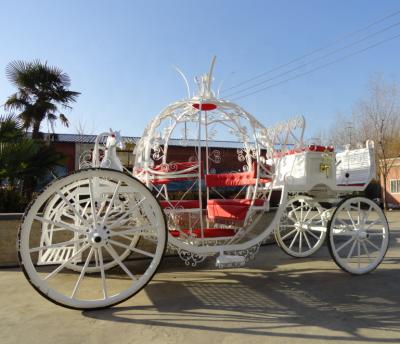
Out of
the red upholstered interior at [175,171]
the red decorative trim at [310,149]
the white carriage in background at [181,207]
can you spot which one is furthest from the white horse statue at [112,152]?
the red decorative trim at [310,149]

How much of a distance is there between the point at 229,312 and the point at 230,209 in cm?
147

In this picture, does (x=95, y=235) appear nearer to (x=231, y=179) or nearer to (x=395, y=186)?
(x=231, y=179)

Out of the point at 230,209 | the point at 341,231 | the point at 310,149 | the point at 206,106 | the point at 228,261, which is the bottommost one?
the point at 228,261

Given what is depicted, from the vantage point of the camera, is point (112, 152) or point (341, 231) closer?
point (112, 152)

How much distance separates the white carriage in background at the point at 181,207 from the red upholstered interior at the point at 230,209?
1cm

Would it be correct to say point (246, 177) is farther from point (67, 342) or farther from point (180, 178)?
point (67, 342)

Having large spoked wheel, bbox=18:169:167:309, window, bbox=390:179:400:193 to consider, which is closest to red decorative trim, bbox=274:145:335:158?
large spoked wheel, bbox=18:169:167:309

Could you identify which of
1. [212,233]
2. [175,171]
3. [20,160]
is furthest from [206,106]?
[20,160]

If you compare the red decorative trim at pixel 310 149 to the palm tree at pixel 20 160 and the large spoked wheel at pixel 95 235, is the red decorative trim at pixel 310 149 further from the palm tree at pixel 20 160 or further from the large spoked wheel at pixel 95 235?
the palm tree at pixel 20 160

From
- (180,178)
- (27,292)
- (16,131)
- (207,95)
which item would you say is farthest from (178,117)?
(16,131)

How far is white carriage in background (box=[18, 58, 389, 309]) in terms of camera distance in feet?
14.1

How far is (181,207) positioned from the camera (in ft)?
17.8

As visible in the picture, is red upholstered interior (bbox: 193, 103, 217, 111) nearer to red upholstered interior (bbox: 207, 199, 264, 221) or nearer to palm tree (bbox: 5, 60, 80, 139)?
red upholstered interior (bbox: 207, 199, 264, 221)

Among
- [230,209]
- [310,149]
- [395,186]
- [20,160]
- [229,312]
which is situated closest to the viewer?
[229,312]
